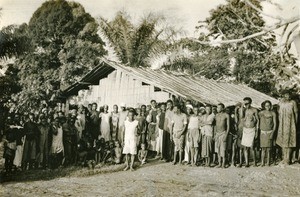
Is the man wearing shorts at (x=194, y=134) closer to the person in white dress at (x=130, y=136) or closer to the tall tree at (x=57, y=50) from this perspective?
the person in white dress at (x=130, y=136)

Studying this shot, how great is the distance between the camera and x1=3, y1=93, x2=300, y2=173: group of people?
650cm

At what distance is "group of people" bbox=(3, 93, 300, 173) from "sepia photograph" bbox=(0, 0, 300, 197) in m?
0.02

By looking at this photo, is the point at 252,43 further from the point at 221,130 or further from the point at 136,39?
the point at 221,130

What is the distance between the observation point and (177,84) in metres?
8.62

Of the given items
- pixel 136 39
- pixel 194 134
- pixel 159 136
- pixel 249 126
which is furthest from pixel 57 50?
pixel 249 126

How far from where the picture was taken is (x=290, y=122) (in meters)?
6.32

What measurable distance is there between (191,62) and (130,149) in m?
5.50

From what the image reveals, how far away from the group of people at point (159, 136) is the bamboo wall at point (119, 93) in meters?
0.62

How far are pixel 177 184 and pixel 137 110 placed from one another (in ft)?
6.90

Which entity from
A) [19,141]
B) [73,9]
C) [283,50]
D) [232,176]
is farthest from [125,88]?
[283,50]

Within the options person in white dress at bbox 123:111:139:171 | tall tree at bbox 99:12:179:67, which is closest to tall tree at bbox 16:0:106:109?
tall tree at bbox 99:12:179:67

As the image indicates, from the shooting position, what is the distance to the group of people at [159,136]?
6500 millimetres

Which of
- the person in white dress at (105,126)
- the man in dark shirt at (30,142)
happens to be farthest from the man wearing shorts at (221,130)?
the man in dark shirt at (30,142)

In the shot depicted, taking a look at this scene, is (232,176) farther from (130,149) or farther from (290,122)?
(130,149)
